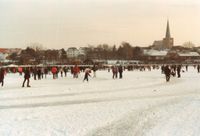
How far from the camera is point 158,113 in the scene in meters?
16.3

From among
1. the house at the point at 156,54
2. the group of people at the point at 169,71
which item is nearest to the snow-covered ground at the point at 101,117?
the group of people at the point at 169,71

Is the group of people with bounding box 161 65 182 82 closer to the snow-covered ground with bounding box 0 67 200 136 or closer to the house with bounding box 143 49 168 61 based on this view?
the snow-covered ground with bounding box 0 67 200 136

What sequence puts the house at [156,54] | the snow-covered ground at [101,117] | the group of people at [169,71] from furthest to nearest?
the house at [156,54]
the group of people at [169,71]
the snow-covered ground at [101,117]

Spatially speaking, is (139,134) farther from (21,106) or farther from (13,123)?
(21,106)

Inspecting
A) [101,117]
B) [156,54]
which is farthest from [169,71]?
[156,54]

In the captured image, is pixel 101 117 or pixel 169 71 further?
pixel 169 71

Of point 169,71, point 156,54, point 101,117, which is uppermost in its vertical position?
point 169,71

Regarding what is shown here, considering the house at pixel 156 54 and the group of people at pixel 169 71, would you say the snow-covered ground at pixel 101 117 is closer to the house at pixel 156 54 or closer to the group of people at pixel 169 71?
the group of people at pixel 169 71

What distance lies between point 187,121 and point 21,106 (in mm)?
7365

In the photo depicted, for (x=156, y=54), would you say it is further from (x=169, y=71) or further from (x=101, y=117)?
(x=101, y=117)

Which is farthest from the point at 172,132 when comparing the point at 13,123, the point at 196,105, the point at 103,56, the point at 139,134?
the point at 103,56

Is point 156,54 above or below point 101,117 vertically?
above

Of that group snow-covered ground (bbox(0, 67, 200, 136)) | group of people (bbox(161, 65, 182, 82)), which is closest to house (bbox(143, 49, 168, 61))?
group of people (bbox(161, 65, 182, 82))

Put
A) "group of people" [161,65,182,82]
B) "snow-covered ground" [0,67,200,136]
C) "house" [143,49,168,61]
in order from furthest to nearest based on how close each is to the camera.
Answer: "house" [143,49,168,61]
"group of people" [161,65,182,82]
"snow-covered ground" [0,67,200,136]
